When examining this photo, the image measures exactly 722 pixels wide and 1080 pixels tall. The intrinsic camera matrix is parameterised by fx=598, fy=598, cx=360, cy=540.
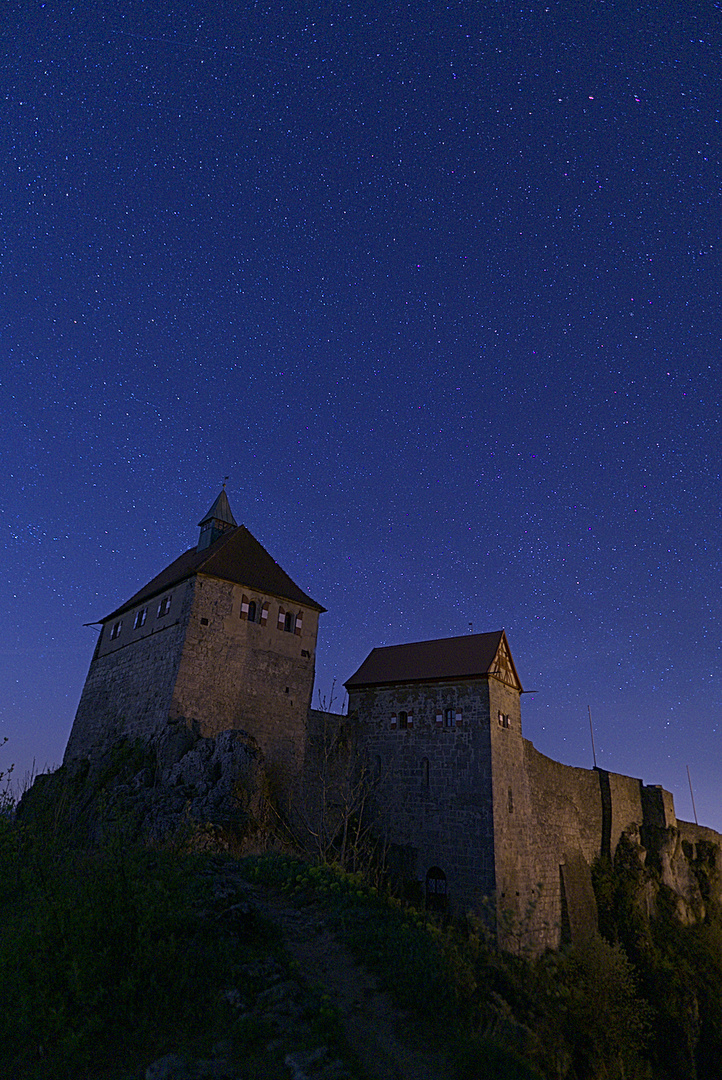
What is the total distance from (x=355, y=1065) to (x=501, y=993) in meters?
4.10

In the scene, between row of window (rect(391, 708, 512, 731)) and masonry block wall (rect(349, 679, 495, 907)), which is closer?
masonry block wall (rect(349, 679, 495, 907))

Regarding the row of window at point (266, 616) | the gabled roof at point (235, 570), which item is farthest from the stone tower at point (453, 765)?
the gabled roof at point (235, 570)

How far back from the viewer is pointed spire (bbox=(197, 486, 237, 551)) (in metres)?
36.1

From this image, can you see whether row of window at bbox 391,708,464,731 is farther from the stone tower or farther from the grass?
the grass

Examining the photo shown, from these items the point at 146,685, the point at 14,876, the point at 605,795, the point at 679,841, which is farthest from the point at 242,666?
the point at 679,841

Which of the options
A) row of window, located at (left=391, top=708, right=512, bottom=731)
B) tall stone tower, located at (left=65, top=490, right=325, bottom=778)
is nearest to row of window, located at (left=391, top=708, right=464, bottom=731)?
row of window, located at (left=391, top=708, right=512, bottom=731)

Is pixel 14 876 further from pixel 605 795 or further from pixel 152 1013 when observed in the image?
pixel 605 795

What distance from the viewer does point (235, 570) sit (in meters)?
31.1

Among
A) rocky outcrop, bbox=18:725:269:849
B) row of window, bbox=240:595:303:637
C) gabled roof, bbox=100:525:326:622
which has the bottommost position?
rocky outcrop, bbox=18:725:269:849

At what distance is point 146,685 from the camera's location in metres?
28.9

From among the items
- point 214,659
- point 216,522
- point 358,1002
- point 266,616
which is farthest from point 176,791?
point 216,522

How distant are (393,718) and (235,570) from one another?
1117cm

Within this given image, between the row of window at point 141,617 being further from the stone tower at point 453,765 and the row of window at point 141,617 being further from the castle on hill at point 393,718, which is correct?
the stone tower at point 453,765

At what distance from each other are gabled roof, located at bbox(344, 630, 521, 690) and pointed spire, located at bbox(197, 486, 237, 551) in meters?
11.8
